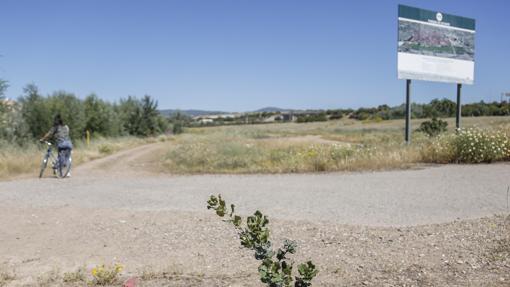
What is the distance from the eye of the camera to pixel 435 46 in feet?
61.9

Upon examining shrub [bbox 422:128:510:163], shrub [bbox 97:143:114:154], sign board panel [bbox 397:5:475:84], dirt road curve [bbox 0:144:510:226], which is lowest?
shrub [bbox 97:143:114:154]

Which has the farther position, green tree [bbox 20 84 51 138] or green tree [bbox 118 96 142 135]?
green tree [bbox 118 96 142 135]

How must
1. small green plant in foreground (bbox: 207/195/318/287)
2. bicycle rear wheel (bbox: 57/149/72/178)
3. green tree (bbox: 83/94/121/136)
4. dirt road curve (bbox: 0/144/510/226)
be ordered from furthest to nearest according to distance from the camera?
green tree (bbox: 83/94/121/136)
bicycle rear wheel (bbox: 57/149/72/178)
dirt road curve (bbox: 0/144/510/226)
small green plant in foreground (bbox: 207/195/318/287)

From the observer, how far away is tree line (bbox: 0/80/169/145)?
27102 mm

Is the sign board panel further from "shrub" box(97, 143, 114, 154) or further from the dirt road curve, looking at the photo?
"shrub" box(97, 143, 114, 154)

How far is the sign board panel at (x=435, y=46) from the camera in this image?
1781 centimetres

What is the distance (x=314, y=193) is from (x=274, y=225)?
3.23m

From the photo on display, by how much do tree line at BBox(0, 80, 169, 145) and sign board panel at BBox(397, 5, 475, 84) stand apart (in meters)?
16.6

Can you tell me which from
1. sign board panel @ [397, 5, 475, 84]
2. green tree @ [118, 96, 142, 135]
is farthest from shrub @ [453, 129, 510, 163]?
green tree @ [118, 96, 142, 135]

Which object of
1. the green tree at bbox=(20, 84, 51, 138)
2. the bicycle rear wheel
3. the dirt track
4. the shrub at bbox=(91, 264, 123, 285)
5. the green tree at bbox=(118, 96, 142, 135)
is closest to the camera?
the shrub at bbox=(91, 264, 123, 285)

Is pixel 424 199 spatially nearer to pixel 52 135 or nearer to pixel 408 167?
pixel 408 167

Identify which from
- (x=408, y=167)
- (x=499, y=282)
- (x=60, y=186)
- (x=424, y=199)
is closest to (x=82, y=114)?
(x=60, y=186)

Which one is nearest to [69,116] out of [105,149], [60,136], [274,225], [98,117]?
[98,117]

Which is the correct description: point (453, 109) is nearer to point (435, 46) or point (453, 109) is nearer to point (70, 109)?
point (435, 46)
